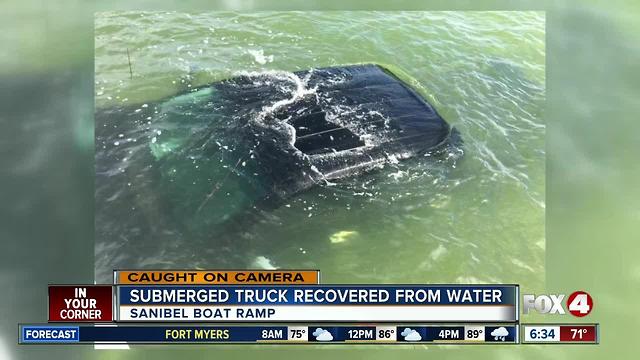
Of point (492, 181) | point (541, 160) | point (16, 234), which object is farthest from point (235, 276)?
point (541, 160)

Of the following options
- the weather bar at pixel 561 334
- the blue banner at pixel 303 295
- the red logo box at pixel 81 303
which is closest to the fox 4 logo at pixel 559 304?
the weather bar at pixel 561 334

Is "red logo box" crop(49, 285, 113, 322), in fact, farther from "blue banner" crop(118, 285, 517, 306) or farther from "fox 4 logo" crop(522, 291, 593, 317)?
"fox 4 logo" crop(522, 291, 593, 317)

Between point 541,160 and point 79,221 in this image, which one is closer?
point 79,221

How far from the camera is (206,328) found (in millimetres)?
9297

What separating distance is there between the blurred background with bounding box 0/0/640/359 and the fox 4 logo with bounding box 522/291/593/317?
0.18 metres

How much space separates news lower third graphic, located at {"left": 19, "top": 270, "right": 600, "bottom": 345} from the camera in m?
9.31

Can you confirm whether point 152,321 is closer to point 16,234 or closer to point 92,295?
point 92,295

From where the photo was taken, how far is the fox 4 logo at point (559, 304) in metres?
9.55

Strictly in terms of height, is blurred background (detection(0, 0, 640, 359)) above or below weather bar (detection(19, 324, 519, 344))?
above

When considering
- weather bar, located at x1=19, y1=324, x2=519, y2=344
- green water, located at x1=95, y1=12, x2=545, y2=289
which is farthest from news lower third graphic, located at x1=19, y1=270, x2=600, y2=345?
green water, located at x1=95, y1=12, x2=545, y2=289

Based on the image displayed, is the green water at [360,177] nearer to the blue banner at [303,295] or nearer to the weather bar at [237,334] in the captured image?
the blue banner at [303,295]

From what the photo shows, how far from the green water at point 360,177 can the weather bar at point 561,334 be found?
786 millimetres

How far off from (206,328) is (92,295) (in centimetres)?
216

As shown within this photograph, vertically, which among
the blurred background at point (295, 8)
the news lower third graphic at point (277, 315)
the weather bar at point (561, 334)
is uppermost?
the blurred background at point (295, 8)
